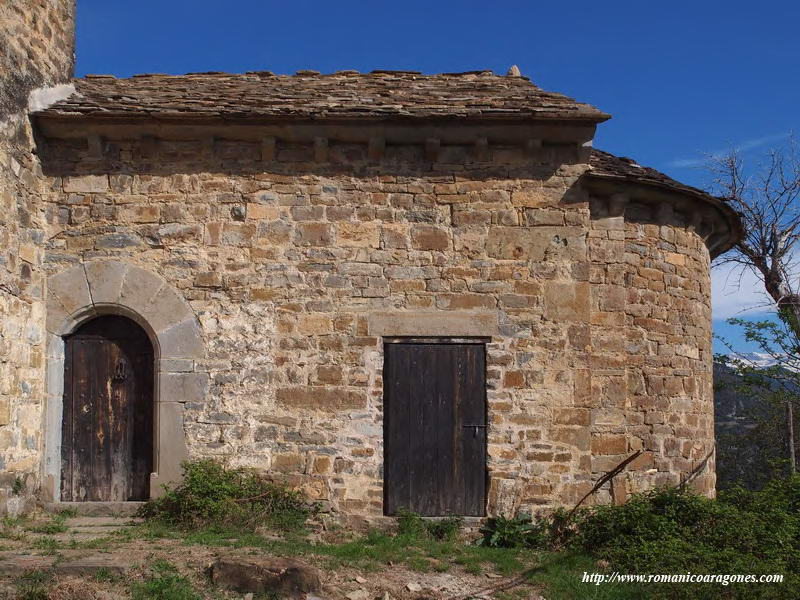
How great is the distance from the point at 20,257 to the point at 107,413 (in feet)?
5.61

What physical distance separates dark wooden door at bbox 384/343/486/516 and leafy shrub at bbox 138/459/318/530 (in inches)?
37.5

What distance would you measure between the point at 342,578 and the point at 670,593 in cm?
246

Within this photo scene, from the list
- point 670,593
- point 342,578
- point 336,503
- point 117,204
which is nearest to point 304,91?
point 117,204

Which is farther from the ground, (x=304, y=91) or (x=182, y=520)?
(x=304, y=91)

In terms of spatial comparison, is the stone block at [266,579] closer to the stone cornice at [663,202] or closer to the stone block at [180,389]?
the stone block at [180,389]

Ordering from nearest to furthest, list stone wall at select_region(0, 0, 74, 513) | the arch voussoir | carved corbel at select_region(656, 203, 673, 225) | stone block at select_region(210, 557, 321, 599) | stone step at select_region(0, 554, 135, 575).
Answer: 1. stone step at select_region(0, 554, 135, 575)
2. stone block at select_region(210, 557, 321, 599)
3. stone wall at select_region(0, 0, 74, 513)
4. the arch voussoir
5. carved corbel at select_region(656, 203, 673, 225)

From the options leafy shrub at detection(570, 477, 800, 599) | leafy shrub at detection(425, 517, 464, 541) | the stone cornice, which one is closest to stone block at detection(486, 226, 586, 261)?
the stone cornice

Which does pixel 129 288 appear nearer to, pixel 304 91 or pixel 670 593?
pixel 304 91

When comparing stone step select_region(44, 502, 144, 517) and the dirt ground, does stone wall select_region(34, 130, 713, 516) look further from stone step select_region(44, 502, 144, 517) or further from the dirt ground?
the dirt ground

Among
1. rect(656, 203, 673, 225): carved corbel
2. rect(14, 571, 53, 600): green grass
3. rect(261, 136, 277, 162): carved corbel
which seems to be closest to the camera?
rect(14, 571, 53, 600): green grass

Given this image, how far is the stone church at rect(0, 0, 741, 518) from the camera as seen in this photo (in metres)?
7.43

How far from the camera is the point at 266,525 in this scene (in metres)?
6.94

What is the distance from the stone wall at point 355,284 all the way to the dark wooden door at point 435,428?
13 cm

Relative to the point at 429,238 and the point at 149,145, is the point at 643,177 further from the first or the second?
the point at 149,145
